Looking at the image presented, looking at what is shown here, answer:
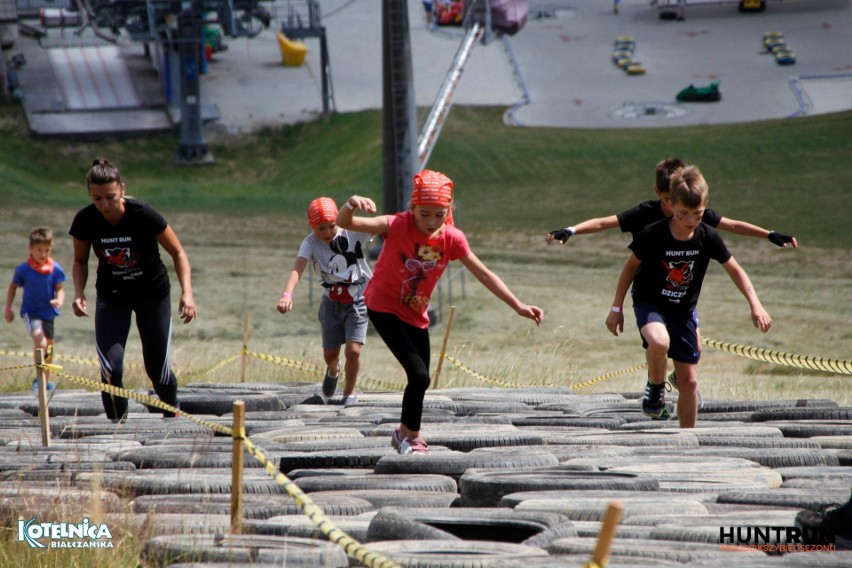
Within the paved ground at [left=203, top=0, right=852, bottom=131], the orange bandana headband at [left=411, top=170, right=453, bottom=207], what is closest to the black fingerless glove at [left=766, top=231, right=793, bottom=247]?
the orange bandana headband at [left=411, top=170, right=453, bottom=207]

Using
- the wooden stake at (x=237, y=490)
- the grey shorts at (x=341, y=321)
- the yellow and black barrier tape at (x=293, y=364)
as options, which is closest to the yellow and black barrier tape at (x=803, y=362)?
the grey shorts at (x=341, y=321)

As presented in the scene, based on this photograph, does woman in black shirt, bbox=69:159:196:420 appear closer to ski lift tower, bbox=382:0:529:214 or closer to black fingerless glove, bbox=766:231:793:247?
black fingerless glove, bbox=766:231:793:247

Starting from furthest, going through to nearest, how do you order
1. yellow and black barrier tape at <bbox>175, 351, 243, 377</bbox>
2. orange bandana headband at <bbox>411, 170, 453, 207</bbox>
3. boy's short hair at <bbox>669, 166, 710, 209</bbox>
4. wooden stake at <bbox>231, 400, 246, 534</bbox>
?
yellow and black barrier tape at <bbox>175, 351, 243, 377</bbox>, boy's short hair at <bbox>669, 166, 710, 209</bbox>, orange bandana headband at <bbox>411, 170, 453, 207</bbox>, wooden stake at <bbox>231, 400, 246, 534</bbox>

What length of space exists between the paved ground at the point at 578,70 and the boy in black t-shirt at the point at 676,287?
3056cm

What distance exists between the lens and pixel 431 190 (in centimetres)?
612

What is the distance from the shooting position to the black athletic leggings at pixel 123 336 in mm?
7191

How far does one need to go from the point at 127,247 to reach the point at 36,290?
462 cm

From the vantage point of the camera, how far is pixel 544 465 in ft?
18.0

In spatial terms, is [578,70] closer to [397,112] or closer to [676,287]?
[397,112]

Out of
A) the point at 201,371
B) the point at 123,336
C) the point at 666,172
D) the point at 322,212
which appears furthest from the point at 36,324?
the point at 666,172

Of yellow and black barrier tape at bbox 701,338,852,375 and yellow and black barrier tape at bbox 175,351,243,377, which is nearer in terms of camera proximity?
yellow and black barrier tape at bbox 701,338,852,375

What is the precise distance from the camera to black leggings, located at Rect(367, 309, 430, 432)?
6.17m

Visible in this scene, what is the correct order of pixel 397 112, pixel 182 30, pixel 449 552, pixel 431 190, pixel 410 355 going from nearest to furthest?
pixel 449 552 < pixel 431 190 < pixel 410 355 < pixel 397 112 < pixel 182 30

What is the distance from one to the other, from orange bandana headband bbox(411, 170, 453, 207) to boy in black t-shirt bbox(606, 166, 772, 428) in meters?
1.30
